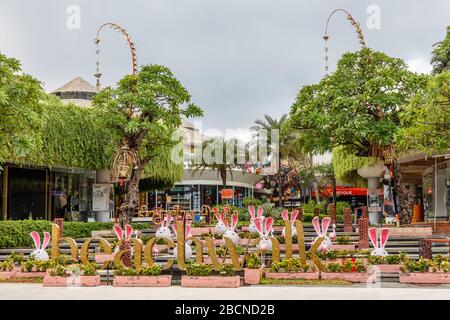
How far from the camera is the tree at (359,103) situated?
2302cm

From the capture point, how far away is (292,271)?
1524cm

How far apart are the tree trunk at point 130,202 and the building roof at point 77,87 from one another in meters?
16.8

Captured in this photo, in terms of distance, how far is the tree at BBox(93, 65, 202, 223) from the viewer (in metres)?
24.3

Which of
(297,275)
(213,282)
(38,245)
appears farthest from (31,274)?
(297,275)

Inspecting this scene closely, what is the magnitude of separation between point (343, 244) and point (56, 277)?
367 inches

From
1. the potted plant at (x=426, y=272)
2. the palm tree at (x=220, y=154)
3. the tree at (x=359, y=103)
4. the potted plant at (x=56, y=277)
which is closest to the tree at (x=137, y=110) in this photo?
the tree at (x=359, y=103)

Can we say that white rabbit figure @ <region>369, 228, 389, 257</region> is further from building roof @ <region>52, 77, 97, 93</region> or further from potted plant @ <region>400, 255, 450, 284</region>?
building roof @ <region>52, 77, 97, 93</region>

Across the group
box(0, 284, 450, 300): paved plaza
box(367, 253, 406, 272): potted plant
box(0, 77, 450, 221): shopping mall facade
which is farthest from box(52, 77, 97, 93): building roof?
box(367, 253, 406, 272): potted plant

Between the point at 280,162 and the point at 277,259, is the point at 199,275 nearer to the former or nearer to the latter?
the point at 277,259

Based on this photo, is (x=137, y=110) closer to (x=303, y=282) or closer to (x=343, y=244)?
(x=343, y=244)

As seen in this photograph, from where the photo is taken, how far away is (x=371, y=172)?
3422cm

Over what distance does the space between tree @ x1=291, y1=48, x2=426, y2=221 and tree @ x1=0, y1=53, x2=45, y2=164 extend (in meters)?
12.2
